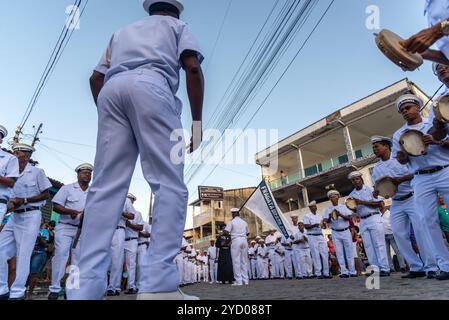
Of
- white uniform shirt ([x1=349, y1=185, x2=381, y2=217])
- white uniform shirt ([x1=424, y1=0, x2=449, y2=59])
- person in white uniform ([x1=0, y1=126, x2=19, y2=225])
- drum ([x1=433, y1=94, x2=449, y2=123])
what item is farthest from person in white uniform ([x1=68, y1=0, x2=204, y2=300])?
white uniform shirt ([x1=349, y1=185, x2=381, y2=217])

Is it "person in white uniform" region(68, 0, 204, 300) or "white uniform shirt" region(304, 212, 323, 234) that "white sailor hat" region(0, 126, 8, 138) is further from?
"white uniform shirt" region(304, 212, 323, 234)

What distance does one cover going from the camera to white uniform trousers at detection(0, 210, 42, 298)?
13.1 ft

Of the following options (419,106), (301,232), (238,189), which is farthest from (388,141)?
(238,189)

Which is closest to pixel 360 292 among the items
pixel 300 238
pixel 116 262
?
pixel 116 262

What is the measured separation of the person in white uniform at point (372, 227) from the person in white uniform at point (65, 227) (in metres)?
5.37

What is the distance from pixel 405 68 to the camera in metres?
2.27

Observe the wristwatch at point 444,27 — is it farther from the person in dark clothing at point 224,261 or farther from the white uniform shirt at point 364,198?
the person in dark clothing at point 224,261

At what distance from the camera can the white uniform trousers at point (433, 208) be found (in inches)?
141

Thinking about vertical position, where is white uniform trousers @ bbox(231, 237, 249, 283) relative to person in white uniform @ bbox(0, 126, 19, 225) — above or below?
below

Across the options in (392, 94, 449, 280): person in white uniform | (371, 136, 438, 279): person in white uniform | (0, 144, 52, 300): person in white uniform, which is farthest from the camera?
(371, 136, 438, 279): person in white uniform

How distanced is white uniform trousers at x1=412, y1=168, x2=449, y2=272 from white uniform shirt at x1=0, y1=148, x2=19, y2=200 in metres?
5.17

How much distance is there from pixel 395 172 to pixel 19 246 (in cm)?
561

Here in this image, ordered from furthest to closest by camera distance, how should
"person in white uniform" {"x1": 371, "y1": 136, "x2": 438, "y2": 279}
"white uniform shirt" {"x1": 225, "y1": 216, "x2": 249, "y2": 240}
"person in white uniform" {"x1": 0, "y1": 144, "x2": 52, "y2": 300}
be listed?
"white uniform shirt" {"x1": 225, "y1": 216, "x2": 249, "y2": 240}, "person in white uniform" {"x1": 371, "y1": 136, "x2": 438, "y2": 279}, "person in white uniform" {"x1": 0, "y1": 144, "x2": 52, "y2": 300}
